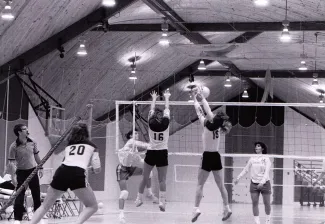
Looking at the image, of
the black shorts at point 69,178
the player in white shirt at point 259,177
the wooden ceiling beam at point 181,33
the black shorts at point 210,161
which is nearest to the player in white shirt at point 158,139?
the black shorts at point 210,161

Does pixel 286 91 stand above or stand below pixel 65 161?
above

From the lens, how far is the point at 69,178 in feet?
30.1

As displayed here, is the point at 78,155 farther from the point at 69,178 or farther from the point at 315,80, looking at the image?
the point at 315,80

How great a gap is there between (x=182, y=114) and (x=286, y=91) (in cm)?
509

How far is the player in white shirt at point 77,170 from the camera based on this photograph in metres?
9.20

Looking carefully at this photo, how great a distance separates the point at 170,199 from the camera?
1249 inches

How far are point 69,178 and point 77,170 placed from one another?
14cm

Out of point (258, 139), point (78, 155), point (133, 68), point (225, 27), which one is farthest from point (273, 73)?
point (78, 155)

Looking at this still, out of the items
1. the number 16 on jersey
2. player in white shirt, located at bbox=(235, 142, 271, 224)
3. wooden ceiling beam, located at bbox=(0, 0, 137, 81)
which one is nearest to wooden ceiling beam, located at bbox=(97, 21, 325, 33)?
wooden ceiling beam, located at bbox=(0, 0, 137, 81)

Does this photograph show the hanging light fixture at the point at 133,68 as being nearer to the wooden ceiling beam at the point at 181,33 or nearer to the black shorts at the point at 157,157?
the wooden ceiling beam at the point at 181,33

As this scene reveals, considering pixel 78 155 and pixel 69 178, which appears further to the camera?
pixel 78 155

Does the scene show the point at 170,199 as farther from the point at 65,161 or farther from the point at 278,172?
the point at 65,161

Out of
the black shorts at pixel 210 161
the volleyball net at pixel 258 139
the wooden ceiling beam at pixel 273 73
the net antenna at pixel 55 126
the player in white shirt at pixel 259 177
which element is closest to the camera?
the black shorts at pixel 210 161

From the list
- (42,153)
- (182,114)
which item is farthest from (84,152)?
(182,114)
